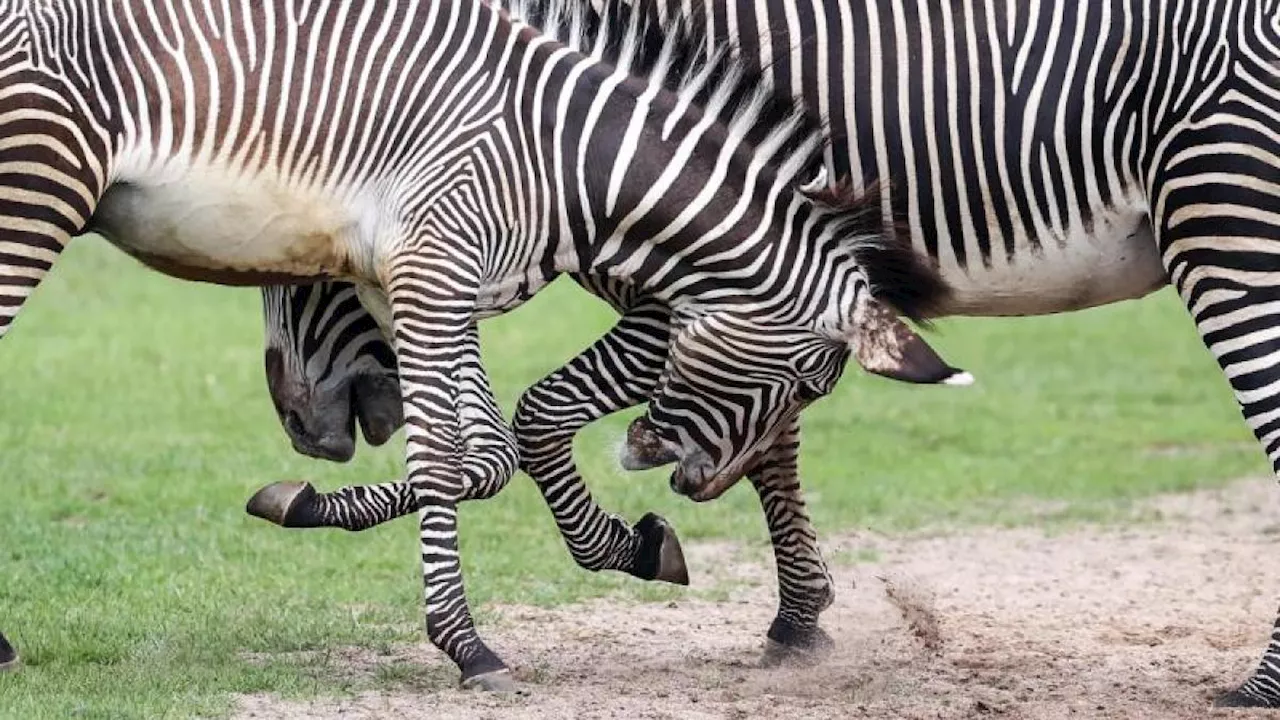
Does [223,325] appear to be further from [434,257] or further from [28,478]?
[434,257]

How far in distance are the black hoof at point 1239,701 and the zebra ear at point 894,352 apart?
1.53 m

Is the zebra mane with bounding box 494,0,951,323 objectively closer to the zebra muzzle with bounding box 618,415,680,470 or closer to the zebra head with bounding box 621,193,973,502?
the zebra head with bounding box 621,193,973,502

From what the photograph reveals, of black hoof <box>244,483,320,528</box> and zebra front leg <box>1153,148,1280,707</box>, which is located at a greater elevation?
zebra front leg <box>1153,148,1280,707</box>

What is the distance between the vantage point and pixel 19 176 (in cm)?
656

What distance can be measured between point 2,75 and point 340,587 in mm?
3278

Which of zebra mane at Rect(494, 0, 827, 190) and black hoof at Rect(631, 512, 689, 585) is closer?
zebra mane at Rect(494, 0, 827, 190)

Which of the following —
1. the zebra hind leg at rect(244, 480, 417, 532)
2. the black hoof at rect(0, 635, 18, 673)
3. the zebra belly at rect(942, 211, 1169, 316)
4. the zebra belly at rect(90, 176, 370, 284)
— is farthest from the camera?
the zebra belly at rect(942, 211, 1169, 316)

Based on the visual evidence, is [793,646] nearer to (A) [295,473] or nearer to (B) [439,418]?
(B) [439,418]

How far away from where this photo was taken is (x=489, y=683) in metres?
6.89

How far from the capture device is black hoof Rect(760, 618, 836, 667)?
8.01m

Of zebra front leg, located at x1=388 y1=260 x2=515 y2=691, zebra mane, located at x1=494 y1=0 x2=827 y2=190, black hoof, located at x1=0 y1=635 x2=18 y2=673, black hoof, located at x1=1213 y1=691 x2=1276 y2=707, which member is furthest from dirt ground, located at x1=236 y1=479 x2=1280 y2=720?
zebra mane, located at x1=494 y1=0 x2=827 y2=190

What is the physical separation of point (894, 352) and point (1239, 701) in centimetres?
178

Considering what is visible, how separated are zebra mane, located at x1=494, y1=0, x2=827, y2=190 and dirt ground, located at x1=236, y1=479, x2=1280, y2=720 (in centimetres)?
197

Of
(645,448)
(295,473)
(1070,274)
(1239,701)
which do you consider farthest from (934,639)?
(295,473)
